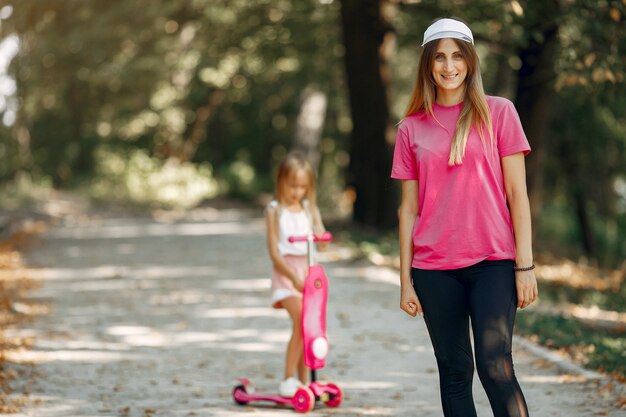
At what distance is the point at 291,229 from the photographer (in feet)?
22.3

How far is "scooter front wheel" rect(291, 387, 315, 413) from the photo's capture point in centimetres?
653

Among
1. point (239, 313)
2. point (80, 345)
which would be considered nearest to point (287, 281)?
point (80, 345)

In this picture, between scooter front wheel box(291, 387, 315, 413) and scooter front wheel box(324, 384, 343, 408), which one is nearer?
scooter front wheel box(291, 387, 315, 413)

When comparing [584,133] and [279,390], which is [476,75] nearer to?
[279,390]

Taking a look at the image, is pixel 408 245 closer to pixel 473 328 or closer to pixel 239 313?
pixel 473 328

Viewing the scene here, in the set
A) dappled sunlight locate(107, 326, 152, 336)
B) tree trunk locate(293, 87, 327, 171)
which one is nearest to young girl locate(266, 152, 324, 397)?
dappled sunlight locate(107, 326, 152, 336)

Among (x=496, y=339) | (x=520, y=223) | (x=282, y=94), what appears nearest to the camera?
(x=496, y=339)

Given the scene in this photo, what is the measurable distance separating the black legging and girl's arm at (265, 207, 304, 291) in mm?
2228

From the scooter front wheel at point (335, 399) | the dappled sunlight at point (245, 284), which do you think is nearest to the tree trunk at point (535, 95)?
the dappled sunlight at point (245, 284)

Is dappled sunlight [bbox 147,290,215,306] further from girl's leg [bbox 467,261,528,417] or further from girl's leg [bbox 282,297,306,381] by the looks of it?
girl's leg [bbox 467,261,528,417]

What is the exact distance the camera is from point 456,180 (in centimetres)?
440

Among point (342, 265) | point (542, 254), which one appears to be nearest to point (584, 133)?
point (542, 254)

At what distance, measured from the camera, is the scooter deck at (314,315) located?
6.52m

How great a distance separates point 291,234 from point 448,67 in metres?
2.60
